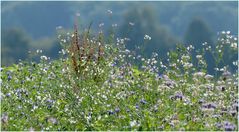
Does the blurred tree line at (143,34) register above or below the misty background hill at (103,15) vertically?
below

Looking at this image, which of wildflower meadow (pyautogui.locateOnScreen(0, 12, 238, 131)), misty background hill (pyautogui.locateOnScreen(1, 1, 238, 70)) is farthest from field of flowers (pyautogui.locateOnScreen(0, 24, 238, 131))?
misty background hill (pyautogui.locateOnScreen(1, 1, 238, 70))

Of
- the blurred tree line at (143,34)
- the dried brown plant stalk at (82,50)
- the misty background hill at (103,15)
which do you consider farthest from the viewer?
the misty background hill at (103,15)

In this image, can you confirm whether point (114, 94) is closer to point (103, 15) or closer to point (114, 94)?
point (114, 94)

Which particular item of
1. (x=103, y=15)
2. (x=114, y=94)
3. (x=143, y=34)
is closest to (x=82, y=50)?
(x=114, y=94)

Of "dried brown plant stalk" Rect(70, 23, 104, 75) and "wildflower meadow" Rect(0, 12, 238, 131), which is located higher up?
"dried brown plant stalk" Rect(70, 23, 104, 75)

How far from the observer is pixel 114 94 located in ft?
25.7

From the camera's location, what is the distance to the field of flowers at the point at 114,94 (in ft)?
21.4

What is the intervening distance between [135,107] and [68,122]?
65 centimetres

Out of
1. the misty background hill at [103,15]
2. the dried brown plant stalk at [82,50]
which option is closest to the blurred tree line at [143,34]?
the misty background hill at [103,15]

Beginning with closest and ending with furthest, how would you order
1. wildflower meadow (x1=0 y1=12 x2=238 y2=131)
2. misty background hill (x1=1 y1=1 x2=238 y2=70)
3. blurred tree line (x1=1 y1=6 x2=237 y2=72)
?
1. wildflower meadow (x1=0 y1=12 x2=238 y2=131)
2. blurred tree line (x1=1 y1=6 x2=237 y2=72)
3. misty background hill (x1=1 y1=1 x2=238 y2=70)

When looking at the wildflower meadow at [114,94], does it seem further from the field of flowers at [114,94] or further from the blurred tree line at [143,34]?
the blurred tree line at [143,34]

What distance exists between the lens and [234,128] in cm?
606

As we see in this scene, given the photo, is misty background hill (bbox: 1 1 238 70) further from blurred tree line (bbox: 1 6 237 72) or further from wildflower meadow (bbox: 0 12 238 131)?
wildflower meadow (bbox: 0 12 238 131)

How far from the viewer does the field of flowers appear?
256 inches
